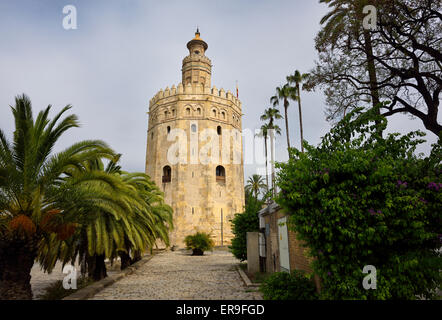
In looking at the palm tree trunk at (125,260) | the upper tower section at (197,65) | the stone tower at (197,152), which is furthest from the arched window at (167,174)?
the palm tree trunk at (125,260)

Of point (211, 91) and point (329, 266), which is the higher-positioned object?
point (211, 91)

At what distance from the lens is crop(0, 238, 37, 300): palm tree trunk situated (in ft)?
22.3

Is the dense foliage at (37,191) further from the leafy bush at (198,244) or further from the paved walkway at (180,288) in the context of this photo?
the leafy bush at (198,244)

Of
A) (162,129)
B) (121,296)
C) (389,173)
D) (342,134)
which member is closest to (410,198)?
(389,173)

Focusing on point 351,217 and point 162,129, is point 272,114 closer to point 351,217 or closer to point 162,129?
point 162,129

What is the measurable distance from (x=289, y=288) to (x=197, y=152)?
80.6 feet

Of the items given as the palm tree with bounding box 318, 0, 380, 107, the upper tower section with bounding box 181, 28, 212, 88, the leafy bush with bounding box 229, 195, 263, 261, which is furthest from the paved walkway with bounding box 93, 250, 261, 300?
the upper tower section with bounding box 181, 28, 212, 88

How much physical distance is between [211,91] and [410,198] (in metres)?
28.7

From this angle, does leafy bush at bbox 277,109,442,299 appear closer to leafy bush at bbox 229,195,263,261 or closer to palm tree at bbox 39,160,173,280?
palm tree at bbox 39,160,173,280

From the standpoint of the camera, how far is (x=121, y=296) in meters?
8.27

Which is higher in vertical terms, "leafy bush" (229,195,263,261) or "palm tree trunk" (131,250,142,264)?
"leafy bush" (229,195,263,261)

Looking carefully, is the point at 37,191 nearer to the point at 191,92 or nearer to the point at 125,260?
the point at 125,260

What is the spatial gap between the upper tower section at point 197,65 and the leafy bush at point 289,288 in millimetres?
28645
